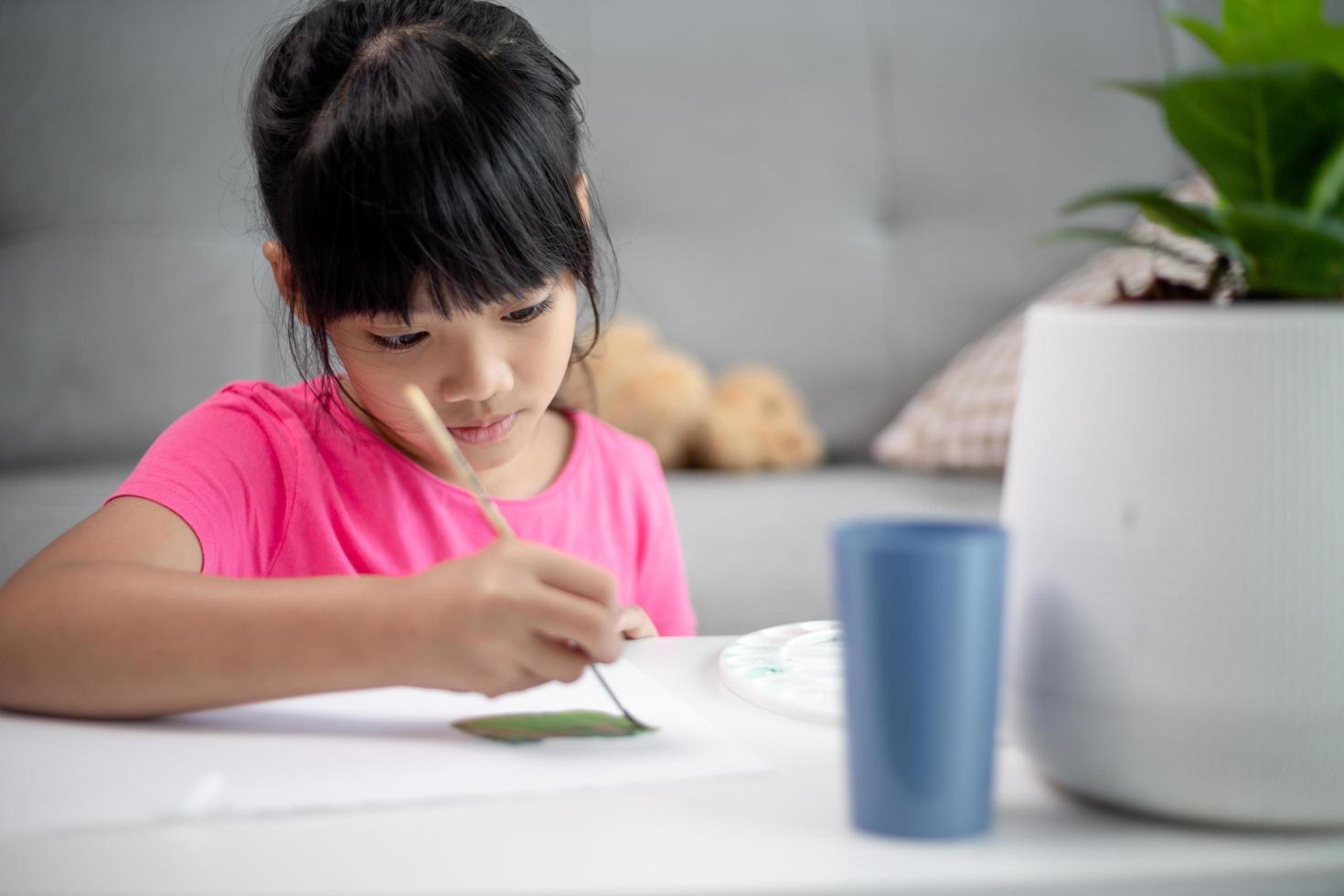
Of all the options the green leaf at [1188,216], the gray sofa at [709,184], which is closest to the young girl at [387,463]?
the green leaf at [1188,216]

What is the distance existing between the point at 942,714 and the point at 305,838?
230 millimetres

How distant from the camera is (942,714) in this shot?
0.44 metres

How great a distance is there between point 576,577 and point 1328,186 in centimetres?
32

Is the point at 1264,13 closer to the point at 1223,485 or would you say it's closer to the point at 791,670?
the point at 1223,485

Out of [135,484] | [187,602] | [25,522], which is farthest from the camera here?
[25,522]

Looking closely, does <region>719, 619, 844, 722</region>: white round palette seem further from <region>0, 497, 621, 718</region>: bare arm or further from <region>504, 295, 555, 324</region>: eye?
<region>504, 295, 555, 324</region>: eye

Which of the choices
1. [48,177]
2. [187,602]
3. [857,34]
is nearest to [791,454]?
[857,34]

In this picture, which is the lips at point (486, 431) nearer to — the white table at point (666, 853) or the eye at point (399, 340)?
the eye at point (399, 340)

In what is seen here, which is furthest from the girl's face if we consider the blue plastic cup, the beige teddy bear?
the beige teddy bear

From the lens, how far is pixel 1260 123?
450mm

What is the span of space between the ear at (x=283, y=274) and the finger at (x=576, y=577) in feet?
1.44

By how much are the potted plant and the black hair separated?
1.56ft

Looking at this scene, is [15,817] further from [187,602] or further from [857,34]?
[857,34]

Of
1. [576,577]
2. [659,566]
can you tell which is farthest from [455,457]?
[659,566]
